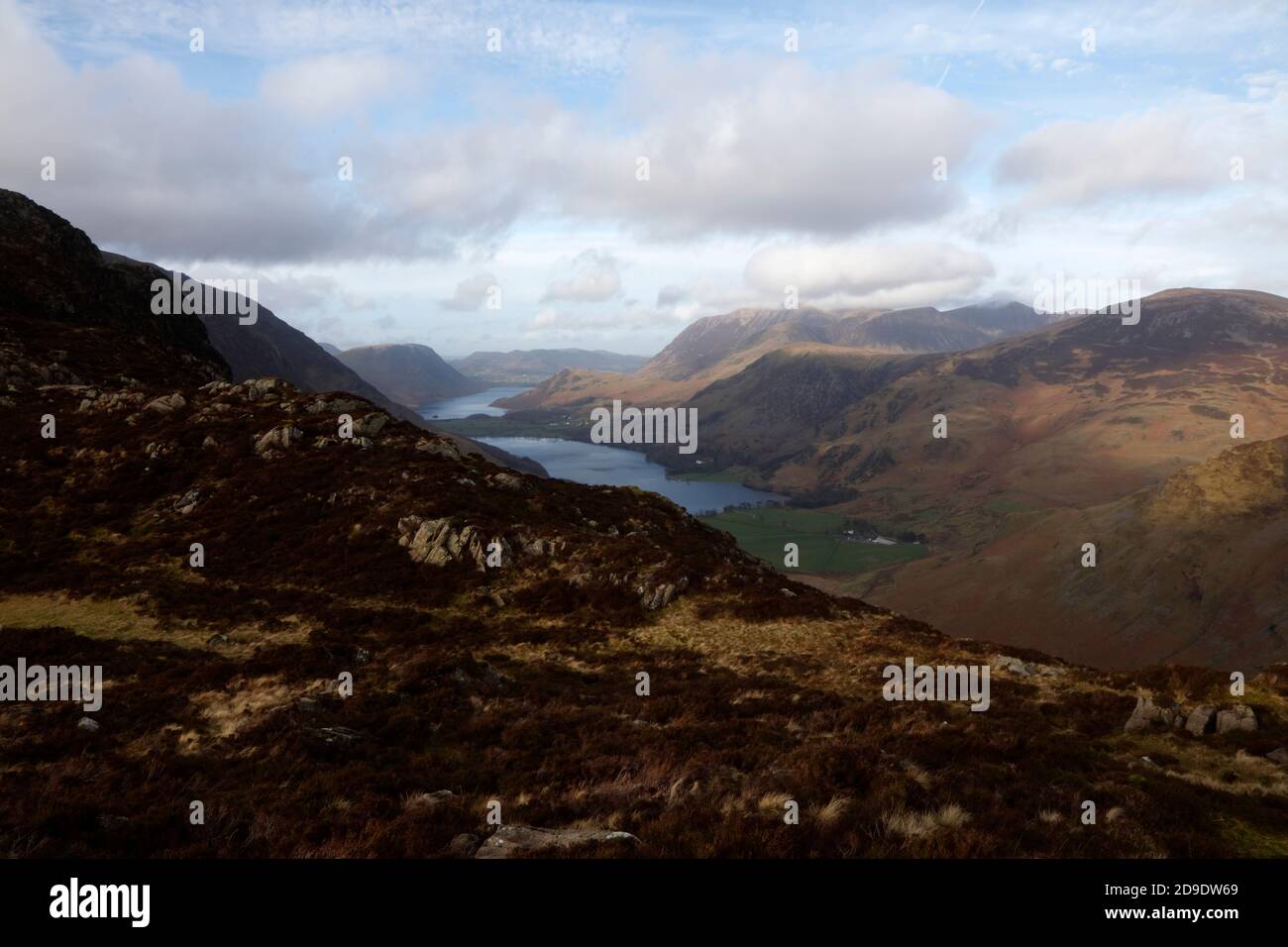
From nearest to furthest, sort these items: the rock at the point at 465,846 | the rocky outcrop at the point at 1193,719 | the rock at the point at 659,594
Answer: the rock at the point at 465,846 < the rocky outcrop at the point at 1193,719 < the rock at the point at 659,594

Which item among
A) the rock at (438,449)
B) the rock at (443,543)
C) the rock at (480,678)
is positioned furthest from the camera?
the rock at (438,449)

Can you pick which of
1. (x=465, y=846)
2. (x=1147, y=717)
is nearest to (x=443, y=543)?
(x=465, y=846)

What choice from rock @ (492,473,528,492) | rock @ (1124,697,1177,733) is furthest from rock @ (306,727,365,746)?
rock @ (492,473,528,492)

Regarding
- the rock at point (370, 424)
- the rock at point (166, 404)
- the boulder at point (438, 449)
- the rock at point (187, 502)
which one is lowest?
the rock at point (187, 502)

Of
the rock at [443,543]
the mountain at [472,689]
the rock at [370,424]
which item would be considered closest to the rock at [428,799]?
the mountain at [472,689]

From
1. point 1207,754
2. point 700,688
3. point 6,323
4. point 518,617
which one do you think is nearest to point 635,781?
point 700,688

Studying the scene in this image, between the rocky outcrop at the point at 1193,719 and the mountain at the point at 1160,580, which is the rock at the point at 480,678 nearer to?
the rocky outcrop at the point at 1193,719

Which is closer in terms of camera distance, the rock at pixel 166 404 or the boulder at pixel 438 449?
the rock at pixel 166 404
